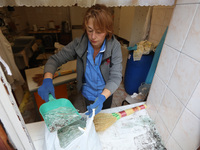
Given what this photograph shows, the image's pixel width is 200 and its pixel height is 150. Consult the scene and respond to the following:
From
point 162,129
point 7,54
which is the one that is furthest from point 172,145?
point 7,54

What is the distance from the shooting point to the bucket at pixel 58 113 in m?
0.58

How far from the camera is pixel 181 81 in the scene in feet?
1.76

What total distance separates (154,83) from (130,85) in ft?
4.66

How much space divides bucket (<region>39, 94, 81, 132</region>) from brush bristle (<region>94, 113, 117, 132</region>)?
0.16m

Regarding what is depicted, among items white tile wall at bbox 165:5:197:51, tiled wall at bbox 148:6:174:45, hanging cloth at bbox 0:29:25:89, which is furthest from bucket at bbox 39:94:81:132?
tiled wall at bbox 148:6:174:45

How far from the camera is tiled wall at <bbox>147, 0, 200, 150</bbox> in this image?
0.46 m

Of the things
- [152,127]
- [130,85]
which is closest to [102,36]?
[152,127]

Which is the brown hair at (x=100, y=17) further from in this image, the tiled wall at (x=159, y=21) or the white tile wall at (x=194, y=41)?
the tiled wall at (x=159, y=21)

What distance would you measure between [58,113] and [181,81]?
2.06ft

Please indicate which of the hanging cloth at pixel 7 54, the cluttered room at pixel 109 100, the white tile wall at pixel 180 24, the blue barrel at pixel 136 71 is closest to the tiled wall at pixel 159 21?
the blue barrel at pixel 136 71

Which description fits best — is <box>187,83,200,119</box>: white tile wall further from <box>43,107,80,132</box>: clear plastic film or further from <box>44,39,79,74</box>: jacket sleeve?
<box>44,39,79,74</box>: jacket sleeve

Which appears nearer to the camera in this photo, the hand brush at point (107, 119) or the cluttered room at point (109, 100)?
the cluttered room at point (109, 100)

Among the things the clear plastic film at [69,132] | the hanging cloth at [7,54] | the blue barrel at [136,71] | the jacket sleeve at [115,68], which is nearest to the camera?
the clear plastic film at [69,132]

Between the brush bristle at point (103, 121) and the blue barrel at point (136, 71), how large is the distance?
4.48 feet
